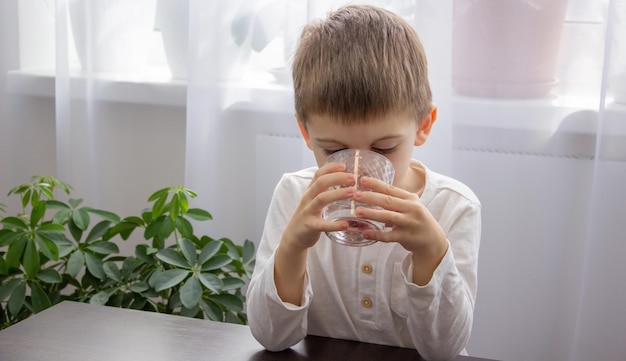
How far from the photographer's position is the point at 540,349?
1870mm

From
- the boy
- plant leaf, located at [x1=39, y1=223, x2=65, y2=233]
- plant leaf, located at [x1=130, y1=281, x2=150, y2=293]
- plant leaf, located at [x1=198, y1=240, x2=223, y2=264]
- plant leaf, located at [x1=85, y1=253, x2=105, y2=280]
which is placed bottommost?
plant leaf, located at [x1=130, y1=281, x2=150, y2=293]

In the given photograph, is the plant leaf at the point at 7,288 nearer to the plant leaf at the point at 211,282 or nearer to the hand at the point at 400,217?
the plant leaf at the point at 211,282

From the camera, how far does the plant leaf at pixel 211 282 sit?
5.62 feet

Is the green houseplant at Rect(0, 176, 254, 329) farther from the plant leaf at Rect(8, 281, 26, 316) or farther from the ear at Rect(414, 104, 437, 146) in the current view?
the ear at Rect(414, 104, 437, 146)

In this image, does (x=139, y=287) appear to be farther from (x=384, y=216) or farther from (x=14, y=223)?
(x=384, y=216)

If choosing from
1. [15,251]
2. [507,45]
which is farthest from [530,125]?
[15,251]

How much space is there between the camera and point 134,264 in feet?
6.17

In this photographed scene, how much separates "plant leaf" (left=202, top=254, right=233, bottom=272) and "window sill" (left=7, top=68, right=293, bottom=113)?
39 centimetres

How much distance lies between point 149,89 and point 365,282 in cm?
102

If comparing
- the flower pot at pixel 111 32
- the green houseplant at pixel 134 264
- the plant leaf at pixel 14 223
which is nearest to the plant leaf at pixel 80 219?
the green houseplant at pixel 134 264

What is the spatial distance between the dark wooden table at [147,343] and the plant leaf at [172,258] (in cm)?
68

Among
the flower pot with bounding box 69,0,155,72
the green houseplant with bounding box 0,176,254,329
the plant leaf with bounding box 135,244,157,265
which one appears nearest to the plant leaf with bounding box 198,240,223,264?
the green houseplant with bounding box 0,176,254,329

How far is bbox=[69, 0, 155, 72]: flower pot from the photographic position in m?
2.09

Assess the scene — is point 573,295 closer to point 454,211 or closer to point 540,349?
point 540,349
